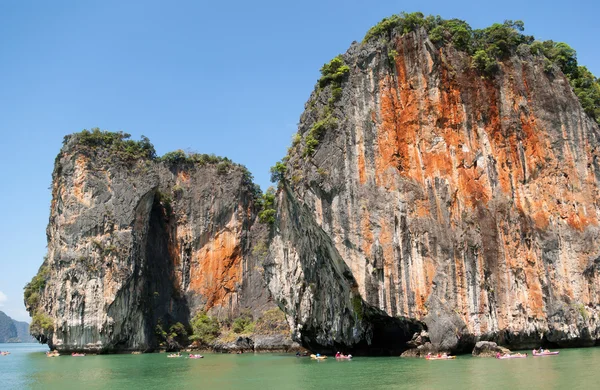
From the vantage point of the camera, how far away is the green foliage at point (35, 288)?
46.3 meters

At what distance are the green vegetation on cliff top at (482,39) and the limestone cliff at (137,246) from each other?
24508 mm

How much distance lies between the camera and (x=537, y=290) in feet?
93.7

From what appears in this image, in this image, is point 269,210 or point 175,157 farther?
point 175,157

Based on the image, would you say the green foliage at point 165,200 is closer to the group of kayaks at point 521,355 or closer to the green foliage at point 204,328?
the green foliage at point 204,328

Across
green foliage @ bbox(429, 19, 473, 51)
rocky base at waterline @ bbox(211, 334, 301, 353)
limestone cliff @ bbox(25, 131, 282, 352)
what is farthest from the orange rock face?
limestone cliff @ bbox(25, 131, 282, 352)

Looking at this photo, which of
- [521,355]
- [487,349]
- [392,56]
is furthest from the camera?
[392,56]

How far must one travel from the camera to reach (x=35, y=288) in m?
47.0

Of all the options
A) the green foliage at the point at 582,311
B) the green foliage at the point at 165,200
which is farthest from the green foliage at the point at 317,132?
the green foliage at the point at 165,200

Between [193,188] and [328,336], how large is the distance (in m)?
26.0

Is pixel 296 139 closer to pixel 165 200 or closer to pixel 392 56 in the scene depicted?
pixel 392 56

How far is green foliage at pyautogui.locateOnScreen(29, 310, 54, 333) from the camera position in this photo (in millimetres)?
42469

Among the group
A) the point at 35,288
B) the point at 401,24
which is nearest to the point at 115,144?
the point at 35,288

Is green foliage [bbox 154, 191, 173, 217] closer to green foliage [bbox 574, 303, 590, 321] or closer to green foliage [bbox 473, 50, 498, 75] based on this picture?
green foliage [bbox 473, 50, 498, 75]

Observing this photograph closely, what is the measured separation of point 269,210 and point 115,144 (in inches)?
681
